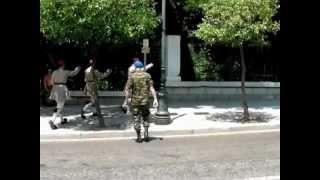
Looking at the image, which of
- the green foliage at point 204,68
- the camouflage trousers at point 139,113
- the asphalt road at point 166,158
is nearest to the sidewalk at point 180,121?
the asphalt road at point 166,158

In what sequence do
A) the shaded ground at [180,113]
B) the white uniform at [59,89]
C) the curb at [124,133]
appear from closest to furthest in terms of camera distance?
the curb at [124,133] < the white uniform at [59,89] < the shaded ground at [180,113]

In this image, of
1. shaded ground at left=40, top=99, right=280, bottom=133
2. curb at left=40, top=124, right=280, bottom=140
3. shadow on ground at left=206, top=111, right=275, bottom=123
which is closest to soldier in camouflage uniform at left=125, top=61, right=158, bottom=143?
curb at left=40, top=124, right=280, bottom=140

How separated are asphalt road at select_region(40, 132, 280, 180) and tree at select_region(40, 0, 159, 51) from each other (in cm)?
272

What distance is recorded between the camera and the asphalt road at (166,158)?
352 inches

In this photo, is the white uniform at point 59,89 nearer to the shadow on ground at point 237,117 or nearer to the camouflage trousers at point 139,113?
the camouflage trousers at point 139,113

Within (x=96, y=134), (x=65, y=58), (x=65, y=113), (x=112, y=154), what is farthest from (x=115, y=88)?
(x=112, y=154)

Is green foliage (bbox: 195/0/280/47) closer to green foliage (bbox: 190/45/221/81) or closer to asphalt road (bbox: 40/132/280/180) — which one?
asphalt road (bbox: 40/132/280/180)

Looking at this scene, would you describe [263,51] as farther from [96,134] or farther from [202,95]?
[96,134]

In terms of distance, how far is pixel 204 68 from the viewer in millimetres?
21156

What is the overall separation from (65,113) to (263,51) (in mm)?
8348

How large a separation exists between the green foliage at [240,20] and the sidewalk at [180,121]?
7.39ft

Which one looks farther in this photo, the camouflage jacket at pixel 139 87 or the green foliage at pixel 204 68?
the green foliage at pixel 204 68

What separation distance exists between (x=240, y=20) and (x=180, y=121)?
3094 millimetres

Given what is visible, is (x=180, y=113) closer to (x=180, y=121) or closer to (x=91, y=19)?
(x=180, y=121)
